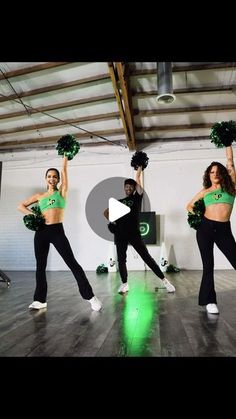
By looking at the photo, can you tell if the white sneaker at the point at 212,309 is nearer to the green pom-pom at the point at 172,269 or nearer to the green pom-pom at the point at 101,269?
the green pom-pom at the point at 172,269

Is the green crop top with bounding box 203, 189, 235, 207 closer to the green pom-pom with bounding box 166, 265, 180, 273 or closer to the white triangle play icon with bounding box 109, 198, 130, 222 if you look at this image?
the white triangle play icon with bounding box 109, 198, 130, 222

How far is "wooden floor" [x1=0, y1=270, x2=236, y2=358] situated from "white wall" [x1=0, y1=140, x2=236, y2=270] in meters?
3.85

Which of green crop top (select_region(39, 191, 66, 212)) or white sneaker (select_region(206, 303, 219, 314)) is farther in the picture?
green crop top (select_region(39, 191, 66, 212))

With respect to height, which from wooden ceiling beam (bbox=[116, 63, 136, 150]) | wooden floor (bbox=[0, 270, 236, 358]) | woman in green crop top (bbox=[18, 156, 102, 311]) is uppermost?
wooden ceiling beam (bbox=[116, 63, 136, 150])

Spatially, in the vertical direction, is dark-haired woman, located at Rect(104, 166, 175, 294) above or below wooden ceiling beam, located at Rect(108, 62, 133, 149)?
below

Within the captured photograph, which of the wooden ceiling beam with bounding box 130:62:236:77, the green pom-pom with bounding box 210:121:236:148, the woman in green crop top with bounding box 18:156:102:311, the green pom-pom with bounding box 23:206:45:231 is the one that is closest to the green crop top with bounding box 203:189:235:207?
the green pom-pom with bounding box 210:121:236:148

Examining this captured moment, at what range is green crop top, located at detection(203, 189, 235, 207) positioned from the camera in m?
2.56

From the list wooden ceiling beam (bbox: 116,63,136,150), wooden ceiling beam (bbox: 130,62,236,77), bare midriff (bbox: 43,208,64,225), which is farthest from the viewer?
wooden ceiling beam (bbox: 130,62,236,77)

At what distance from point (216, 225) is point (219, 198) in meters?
0.24
